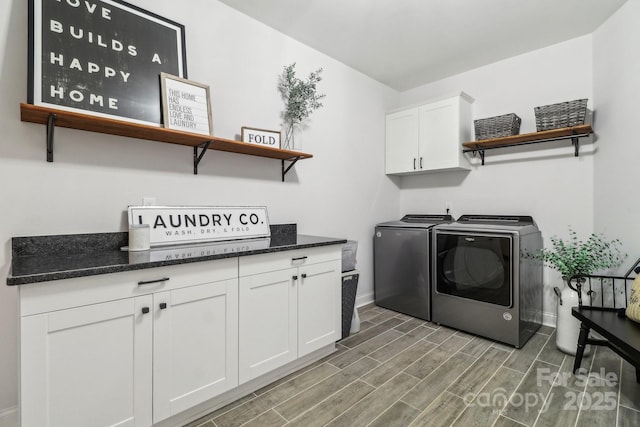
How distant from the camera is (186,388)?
1512mm

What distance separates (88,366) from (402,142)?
3.24m

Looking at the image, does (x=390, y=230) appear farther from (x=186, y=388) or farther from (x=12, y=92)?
(x=12, y=92)

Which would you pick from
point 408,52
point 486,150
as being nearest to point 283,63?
point 408,52

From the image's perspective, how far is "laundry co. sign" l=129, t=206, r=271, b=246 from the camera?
6.07 feet

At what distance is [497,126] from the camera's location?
9.48ft

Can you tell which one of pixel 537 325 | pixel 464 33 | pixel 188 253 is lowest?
pixel 537 325

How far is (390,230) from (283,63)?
186 cm

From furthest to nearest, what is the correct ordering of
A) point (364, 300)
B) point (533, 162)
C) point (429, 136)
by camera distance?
point (364, 300) → point (429, 136) → point (533, 162)

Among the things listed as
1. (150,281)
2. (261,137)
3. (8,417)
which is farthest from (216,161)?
(8,417)

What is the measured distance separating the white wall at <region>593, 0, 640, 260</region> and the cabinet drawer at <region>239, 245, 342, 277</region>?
6.70ft

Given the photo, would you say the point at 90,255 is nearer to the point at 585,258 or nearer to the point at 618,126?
the point at 585,258

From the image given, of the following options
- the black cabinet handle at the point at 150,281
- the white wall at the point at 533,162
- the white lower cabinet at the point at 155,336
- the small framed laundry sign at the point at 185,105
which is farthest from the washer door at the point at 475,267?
the black cabinet handle at the point at 150,281

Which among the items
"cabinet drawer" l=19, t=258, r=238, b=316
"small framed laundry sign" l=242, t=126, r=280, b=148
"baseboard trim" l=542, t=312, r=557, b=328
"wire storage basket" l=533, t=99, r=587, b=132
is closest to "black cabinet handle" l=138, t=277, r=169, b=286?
"cabinet drawer" l=19, t=258, r=238, b=316

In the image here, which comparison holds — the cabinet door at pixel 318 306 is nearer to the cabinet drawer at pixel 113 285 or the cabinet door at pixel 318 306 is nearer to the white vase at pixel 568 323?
the cabinet drawer at pixel 113 285
